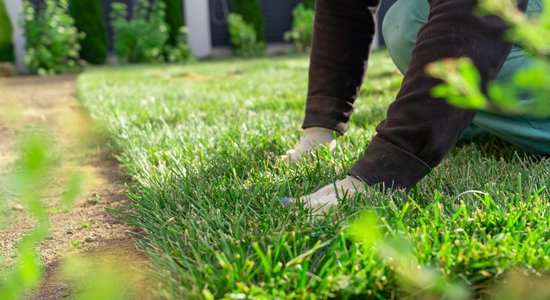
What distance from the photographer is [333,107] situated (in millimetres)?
1956

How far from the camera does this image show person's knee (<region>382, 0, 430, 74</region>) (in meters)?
1.82

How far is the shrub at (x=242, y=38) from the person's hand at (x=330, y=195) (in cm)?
875

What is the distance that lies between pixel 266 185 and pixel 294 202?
7.0 inches

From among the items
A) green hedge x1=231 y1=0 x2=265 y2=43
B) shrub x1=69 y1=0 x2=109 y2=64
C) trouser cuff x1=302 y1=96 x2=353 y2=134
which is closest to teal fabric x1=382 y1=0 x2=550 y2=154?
trouser cuff x1=302 y1=96 x2=353 y2=134

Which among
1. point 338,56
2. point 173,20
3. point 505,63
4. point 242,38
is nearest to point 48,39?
point 173,20

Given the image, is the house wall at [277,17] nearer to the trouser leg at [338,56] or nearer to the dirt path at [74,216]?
the dirt path at [74,216]

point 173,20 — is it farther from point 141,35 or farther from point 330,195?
point 330,195

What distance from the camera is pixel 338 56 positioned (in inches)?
76.7

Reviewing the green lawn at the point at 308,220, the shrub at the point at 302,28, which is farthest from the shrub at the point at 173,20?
the green lawn at the point at 308,220

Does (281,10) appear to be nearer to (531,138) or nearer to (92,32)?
(92,32)

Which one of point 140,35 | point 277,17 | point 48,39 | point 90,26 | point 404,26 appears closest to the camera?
point 404,26

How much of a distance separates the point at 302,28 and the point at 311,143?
848cm

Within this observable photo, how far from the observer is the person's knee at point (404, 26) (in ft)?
5.96

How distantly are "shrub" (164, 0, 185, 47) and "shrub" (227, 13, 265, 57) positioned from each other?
2.93 ft
